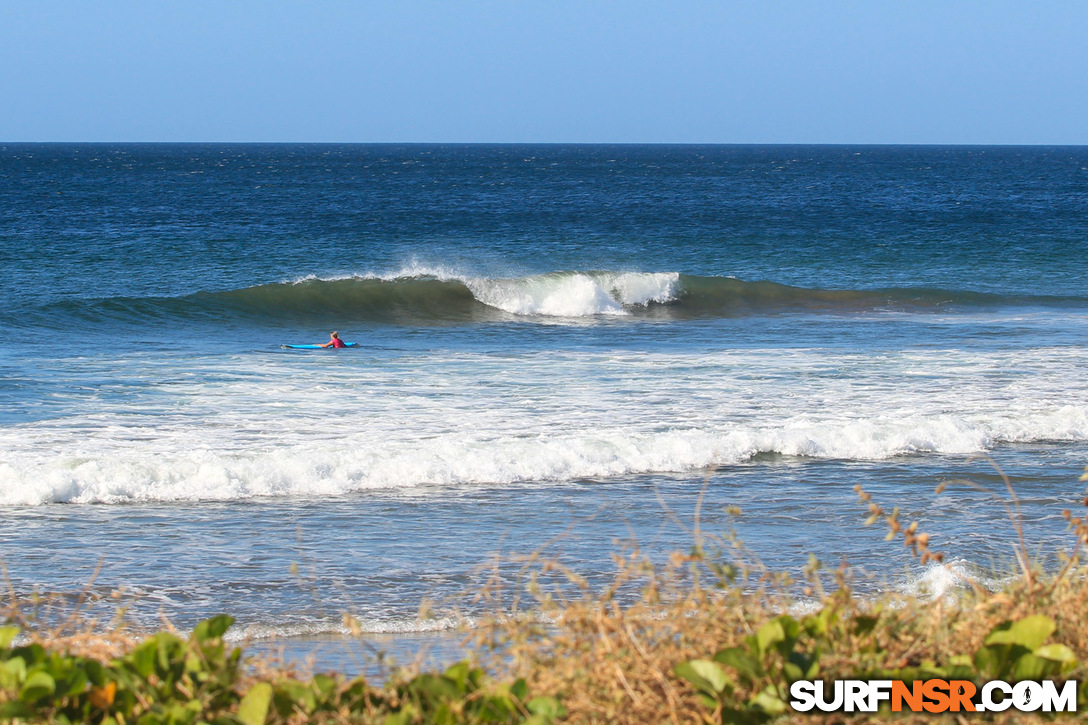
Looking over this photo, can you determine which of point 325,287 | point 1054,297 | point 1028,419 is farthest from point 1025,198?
point 1028,419

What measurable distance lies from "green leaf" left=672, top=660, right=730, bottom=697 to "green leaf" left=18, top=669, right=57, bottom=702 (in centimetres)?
164

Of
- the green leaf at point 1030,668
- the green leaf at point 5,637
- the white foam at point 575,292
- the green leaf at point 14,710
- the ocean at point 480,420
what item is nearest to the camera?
the green leaf at point 14,710

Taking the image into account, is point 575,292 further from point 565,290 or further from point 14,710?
point 14,710

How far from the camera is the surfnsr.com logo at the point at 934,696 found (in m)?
2.89

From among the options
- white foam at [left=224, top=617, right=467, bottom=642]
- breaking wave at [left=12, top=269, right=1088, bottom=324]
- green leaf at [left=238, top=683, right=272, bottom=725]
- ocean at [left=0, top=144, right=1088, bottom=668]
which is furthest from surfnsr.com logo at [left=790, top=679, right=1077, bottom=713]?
breaking wave at [left=12, top=269, right=1088, bottom=324]

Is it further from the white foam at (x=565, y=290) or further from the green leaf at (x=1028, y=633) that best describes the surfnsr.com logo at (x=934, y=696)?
the white foam at (x=565, y=290)

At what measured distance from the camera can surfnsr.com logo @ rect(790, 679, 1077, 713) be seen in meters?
2.89

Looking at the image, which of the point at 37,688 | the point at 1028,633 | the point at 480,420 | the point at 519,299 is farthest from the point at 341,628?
the point at 519,299

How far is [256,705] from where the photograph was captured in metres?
2.80

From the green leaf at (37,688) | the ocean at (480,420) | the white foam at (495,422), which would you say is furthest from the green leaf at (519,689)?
the white foam at (495,422)

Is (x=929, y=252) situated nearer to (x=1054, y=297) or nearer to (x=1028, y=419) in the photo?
(x=1054, y=297)

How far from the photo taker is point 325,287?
973 inches

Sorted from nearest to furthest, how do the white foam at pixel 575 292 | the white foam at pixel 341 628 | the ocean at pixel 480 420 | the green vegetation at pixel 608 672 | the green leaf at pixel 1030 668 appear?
the green vegetation at pixel 608 672 < the green leaf at pixel 1030 668 < the white foam at pixel 341 628 < the ocean at pixel 480 420 < the white foam at pixel 575 292

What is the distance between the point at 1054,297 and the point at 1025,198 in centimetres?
3960
